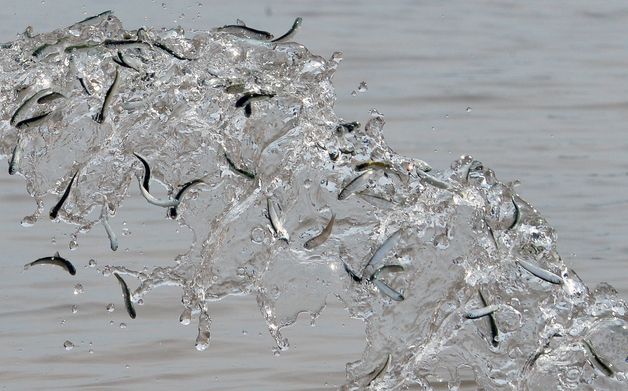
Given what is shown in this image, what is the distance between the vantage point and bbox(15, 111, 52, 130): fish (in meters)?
4.64

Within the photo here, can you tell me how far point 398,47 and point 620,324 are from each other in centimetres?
523

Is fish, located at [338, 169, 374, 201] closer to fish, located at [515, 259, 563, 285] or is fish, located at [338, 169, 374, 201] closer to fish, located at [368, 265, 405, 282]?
fish, located at [368, 265, 405, 282]

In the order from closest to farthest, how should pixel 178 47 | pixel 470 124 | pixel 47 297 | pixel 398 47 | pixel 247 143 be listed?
pixel 247 143
pixel 178 47
pixel 47 297
pixel 470 124
pixel 398 47

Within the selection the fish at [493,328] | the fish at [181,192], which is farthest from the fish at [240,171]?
the fish at [493,328]

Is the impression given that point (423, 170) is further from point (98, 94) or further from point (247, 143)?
point (98, 94)

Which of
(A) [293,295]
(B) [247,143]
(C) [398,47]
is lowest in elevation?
(C) [398,47]

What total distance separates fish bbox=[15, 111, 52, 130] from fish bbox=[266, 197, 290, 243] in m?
0.82

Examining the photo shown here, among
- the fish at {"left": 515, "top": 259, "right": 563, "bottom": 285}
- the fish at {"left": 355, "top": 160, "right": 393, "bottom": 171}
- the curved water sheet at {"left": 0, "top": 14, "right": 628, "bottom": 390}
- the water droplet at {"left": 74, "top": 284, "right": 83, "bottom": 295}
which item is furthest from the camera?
the water droplet at {"left": 74, "top": 284, "right": 83, "bottom": 295}

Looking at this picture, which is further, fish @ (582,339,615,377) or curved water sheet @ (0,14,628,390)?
curved water sheet @ (0,14,628,390)

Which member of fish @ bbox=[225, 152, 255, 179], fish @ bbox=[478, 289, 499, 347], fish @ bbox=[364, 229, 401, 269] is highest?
fish @ bbox=[364, 229, 401, 269]

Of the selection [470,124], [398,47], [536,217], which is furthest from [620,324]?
[398,47]

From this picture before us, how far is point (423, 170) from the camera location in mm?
4586

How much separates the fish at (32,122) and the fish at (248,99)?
66cm

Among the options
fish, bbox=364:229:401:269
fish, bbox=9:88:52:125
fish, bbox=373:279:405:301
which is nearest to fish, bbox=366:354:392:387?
fish, bbox=373:279:405:301
